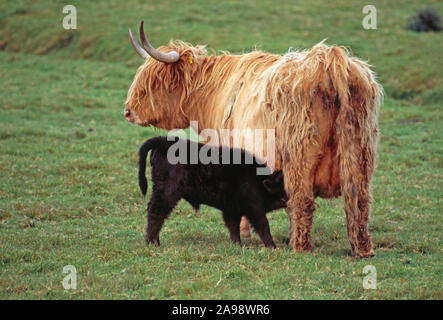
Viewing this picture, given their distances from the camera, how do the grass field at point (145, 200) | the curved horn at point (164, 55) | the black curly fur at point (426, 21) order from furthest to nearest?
the black curly fur at point (426, 21)
the curved horn at point (164, 55)
the grass field at point (145, 200)

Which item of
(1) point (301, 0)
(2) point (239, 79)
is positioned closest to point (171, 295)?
(2) point (239, 79)

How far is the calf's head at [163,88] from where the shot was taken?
270 inches

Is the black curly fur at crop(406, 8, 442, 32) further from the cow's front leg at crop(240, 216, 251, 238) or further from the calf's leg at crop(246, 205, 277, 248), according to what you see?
the calf's leg at crop(246, 205, 277, 248)

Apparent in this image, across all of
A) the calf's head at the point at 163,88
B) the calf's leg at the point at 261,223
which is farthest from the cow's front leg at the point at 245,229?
the calf's head at the point at 163,88

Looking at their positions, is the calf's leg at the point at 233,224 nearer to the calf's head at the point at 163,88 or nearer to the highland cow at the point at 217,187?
the highland cow at the point at 217,187

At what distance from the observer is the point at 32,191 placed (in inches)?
323

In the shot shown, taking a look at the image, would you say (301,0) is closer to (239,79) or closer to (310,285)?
(239,79)

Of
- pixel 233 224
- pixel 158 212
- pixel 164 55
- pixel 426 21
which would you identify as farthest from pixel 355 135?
pixel 426 21

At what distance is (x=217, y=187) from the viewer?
19.6 feet

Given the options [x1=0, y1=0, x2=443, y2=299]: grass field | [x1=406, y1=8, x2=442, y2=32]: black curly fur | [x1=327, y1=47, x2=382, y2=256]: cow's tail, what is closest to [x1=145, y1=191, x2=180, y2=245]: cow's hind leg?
[x1=0, y1=0, x2=443, y2=299]: grass field

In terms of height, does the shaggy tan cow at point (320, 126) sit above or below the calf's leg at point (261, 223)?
above

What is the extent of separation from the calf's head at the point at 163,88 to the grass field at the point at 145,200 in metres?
1.26

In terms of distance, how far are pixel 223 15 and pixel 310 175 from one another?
693 inches

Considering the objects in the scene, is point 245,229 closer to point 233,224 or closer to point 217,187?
point 233,224
